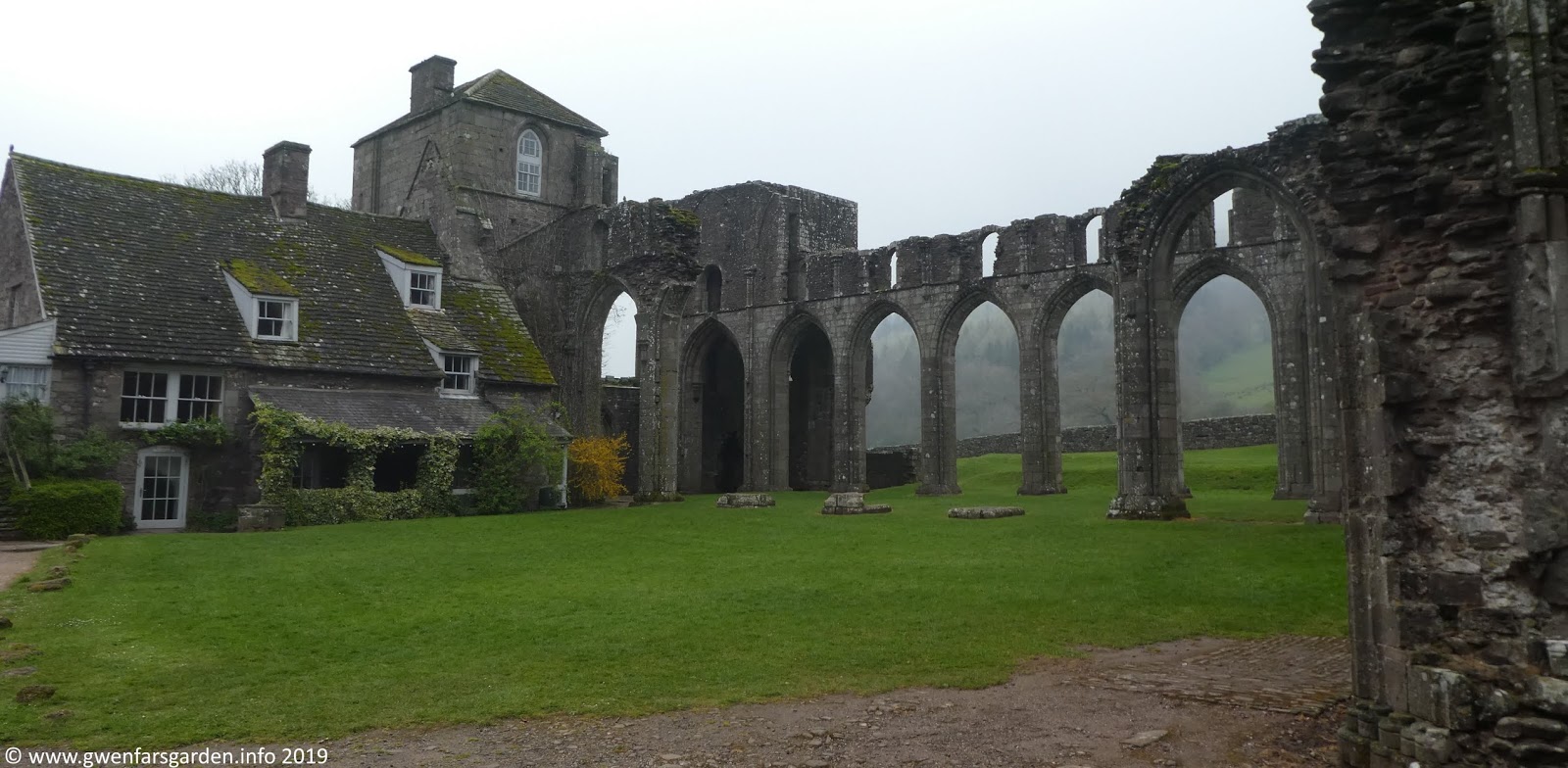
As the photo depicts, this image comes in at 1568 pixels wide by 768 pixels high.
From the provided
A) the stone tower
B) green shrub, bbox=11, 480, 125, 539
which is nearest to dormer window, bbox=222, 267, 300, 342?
green shrub, bbox=11, 480, 125, 539

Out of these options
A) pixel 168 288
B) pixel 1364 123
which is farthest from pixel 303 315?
pixel 1364 123

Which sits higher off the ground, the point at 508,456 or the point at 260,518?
the point at 508,456

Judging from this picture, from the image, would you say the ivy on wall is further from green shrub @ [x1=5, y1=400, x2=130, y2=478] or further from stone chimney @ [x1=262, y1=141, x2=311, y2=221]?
stone chimney @ [x1=262, y1=141, x2=311, y2=221]

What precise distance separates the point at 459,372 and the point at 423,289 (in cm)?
271

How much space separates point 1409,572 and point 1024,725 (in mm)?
2131

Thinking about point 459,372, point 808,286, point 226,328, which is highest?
point 808,286

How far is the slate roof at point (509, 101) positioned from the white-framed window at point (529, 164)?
0.84 metres

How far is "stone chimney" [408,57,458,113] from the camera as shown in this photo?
34750 mm

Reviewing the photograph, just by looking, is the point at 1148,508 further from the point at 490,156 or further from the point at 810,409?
the point at 490,156

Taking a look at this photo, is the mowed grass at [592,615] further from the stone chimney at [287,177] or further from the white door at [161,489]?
the stone chimney at [287,177]

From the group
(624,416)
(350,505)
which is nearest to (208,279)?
(350,505)

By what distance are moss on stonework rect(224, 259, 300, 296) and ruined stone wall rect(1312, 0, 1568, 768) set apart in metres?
21.0

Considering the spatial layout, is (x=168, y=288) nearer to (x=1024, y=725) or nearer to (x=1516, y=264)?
(x=1024, y=725)

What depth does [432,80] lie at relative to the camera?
35.0 m
